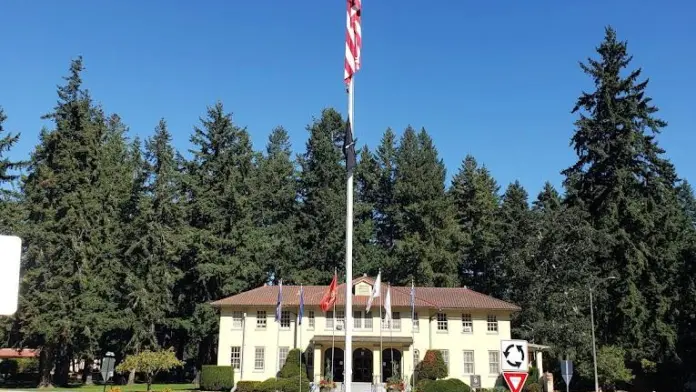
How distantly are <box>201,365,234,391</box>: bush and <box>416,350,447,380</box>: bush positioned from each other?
13824 mm

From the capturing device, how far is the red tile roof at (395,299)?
47000 mm

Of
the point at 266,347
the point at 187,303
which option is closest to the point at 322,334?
the point at 266,347

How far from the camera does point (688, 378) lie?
5062 cm

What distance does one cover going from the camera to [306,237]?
200 feet

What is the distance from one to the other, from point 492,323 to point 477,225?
19.7m

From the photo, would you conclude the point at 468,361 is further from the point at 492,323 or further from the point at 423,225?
the point at 423,225

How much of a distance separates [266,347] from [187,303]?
13.4 metres

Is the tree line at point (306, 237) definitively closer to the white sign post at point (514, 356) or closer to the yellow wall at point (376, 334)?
the yellow wall at point (376, 334)

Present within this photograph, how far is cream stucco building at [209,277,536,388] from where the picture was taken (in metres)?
46.6

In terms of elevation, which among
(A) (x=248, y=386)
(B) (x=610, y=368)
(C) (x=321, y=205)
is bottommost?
(A) (x=248, y=386)

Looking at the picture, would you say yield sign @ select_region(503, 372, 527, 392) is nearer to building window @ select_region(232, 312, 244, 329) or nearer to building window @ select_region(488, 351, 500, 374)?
building window @ select_region(488, 351, 500, 374)

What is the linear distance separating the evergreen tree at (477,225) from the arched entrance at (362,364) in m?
16.6

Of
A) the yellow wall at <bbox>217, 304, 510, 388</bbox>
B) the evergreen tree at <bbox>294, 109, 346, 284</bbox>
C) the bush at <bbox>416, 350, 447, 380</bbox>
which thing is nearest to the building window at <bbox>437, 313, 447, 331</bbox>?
the yellow wall at <bbox>217, 304, 510, 388</bbox>

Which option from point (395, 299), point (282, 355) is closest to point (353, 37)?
point (395, 299)
